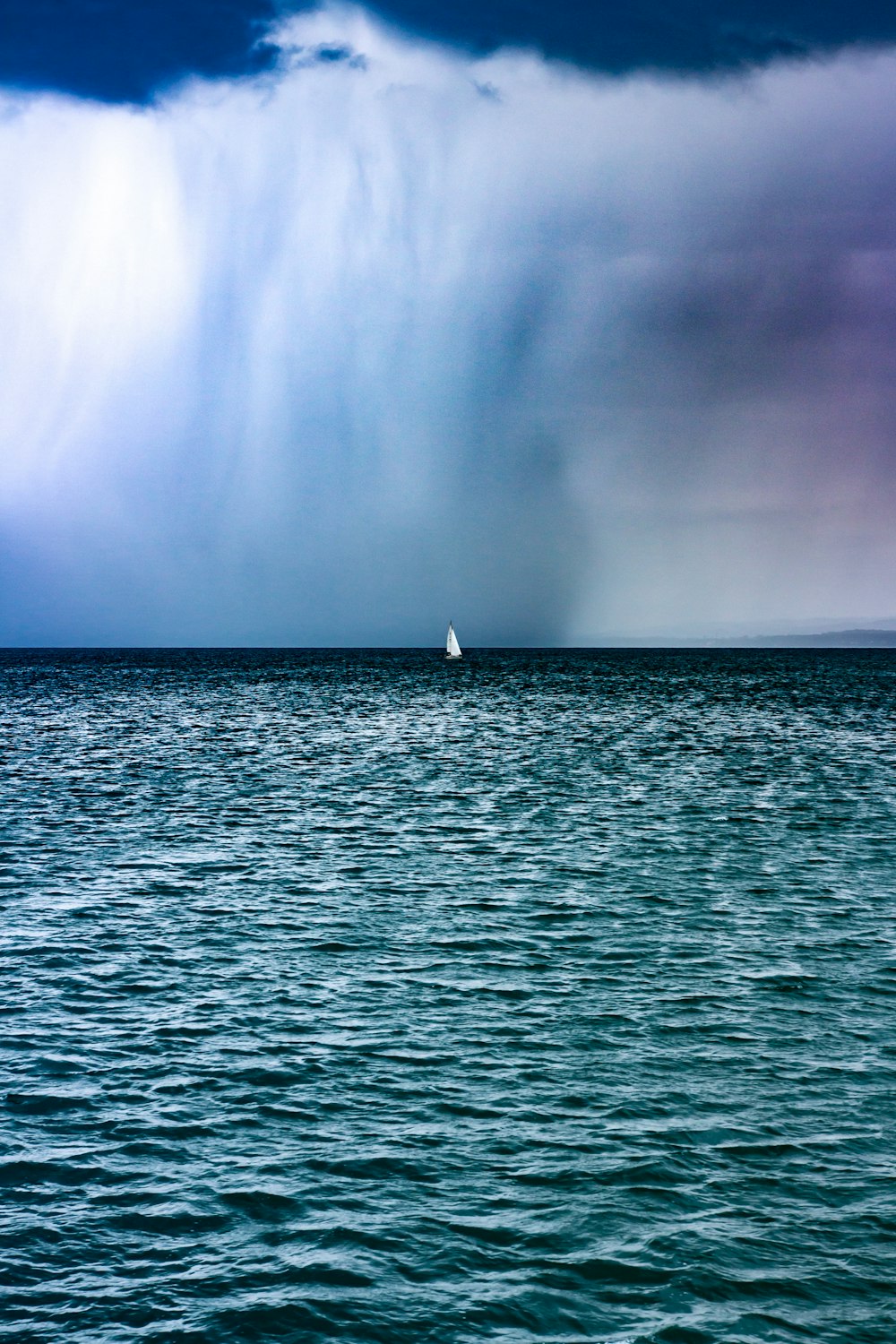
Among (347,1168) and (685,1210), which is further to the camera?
(347,1168)

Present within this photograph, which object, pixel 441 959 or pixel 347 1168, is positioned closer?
pixel 347 1168

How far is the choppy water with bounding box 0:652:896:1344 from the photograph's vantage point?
37.6 ft

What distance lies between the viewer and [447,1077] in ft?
55.3

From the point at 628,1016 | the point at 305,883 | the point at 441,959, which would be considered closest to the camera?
the point at 628,1016

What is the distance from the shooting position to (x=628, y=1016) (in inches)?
773

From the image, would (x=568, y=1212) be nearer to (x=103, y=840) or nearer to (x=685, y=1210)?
(x=685, y=1210)

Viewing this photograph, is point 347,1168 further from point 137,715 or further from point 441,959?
point 137,715

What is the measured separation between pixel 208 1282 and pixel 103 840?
87.2 ft

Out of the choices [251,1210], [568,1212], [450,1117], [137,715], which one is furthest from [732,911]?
[137,715]

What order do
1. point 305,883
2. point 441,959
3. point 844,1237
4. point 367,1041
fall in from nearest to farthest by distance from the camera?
1. point 844,1237
2. point 367,1041
3. point 441,959
4. point 305,883

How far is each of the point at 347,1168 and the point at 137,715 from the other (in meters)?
89.6

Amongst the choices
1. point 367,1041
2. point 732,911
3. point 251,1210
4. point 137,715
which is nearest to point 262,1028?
point 367,1041

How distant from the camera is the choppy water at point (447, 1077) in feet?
37.6

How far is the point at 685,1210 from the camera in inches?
Answer: 506
